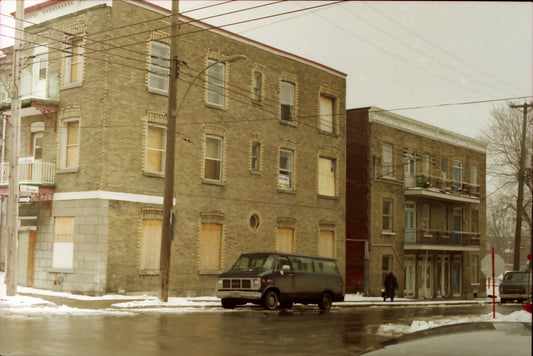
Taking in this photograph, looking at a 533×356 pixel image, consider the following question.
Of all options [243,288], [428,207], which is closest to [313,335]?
[243,288]

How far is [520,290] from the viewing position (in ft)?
113

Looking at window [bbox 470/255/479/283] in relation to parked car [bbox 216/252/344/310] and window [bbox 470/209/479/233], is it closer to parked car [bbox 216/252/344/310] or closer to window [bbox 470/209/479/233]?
window [bbox 470/209/479/233]


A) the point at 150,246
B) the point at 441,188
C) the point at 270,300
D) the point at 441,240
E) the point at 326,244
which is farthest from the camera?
the point at 441,188

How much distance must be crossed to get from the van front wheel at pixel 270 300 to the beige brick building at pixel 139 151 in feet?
21.6

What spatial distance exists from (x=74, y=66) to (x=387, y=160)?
20939 mm

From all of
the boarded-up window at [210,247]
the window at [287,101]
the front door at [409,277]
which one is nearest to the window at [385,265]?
the front door at [409,277]

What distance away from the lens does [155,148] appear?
1064 inches

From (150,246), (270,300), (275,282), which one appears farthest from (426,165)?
(270,300)

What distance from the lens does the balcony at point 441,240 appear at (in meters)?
41.5

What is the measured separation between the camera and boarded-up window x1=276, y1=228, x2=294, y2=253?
32.8 metres

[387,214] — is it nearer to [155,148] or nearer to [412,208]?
[412,208]

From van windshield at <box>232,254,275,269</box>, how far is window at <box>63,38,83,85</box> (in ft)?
33.1

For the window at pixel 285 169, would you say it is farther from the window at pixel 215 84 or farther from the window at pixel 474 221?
the window at pixel 474 221

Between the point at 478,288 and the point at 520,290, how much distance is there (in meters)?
15.9
